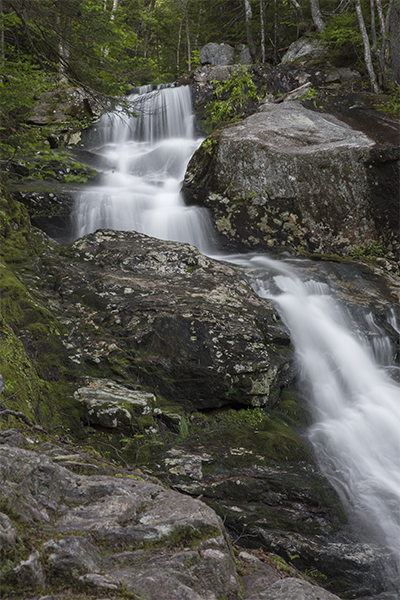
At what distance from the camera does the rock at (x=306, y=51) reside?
14.0 meters

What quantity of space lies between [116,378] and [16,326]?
1.13 metres

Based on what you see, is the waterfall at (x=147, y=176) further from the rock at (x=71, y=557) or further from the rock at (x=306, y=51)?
the rock at (x=71, y=557)

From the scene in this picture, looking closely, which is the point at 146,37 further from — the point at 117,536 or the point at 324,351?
the point at 117,536

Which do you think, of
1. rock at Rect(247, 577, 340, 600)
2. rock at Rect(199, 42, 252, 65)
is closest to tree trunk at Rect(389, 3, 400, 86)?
rock at Rect(199, 42, 252, 65)

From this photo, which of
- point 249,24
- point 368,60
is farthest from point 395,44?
point 249,24

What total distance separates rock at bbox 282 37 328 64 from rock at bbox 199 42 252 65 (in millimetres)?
2731

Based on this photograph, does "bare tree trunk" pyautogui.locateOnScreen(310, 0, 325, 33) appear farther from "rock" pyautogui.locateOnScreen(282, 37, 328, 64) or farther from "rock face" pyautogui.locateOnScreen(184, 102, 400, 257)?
"rock face" pyautogui.locateOnScreen(184, 102, 400, 257)

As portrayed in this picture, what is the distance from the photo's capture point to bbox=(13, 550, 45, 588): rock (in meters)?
Result: 1.21

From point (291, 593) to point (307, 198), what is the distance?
837 cm

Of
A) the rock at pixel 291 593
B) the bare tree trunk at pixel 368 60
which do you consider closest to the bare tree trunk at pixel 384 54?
the bare tree trunk at pixel 368 60

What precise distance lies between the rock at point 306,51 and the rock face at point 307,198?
664cm

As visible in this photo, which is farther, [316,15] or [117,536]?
[316,15]

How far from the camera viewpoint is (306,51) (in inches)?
586

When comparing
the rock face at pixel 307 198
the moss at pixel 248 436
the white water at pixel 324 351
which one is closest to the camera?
the moss at pixel 248 436
